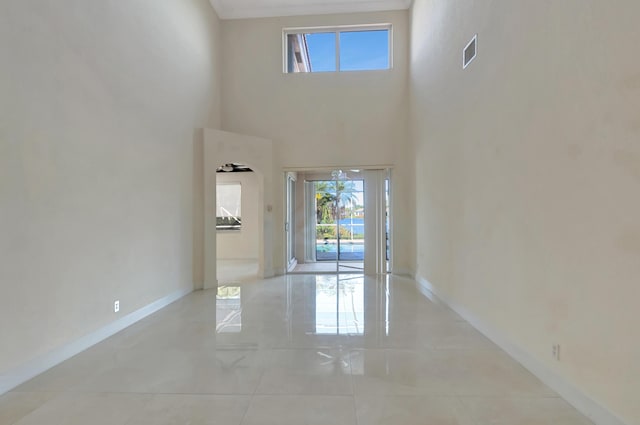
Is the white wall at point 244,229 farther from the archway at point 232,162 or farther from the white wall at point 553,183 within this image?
the white wall at point 553,183

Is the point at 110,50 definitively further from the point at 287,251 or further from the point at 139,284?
the point at 287,251

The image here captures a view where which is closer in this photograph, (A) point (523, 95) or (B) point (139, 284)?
(A) point (523, 95)

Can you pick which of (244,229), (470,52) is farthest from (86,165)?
(244,229)

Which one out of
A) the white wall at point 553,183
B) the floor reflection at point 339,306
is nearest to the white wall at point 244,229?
the floor reflection at point 339,306

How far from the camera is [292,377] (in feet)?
8.53

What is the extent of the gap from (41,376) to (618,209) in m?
4.36

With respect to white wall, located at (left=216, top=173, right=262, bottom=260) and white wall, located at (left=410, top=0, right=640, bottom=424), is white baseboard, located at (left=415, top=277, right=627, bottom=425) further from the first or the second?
white wall, located at (left=216, top=173, right=262, bottom=260)

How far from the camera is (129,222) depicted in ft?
12.9

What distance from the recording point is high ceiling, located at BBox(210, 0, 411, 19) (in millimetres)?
6652

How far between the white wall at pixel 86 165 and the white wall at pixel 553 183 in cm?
414

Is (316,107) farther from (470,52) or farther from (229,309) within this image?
(229,309)

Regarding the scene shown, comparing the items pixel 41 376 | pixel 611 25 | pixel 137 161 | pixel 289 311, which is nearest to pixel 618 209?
pixel 611 25

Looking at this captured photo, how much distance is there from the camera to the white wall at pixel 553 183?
1.83 metres

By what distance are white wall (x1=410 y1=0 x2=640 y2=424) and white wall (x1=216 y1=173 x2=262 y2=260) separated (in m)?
6.68
